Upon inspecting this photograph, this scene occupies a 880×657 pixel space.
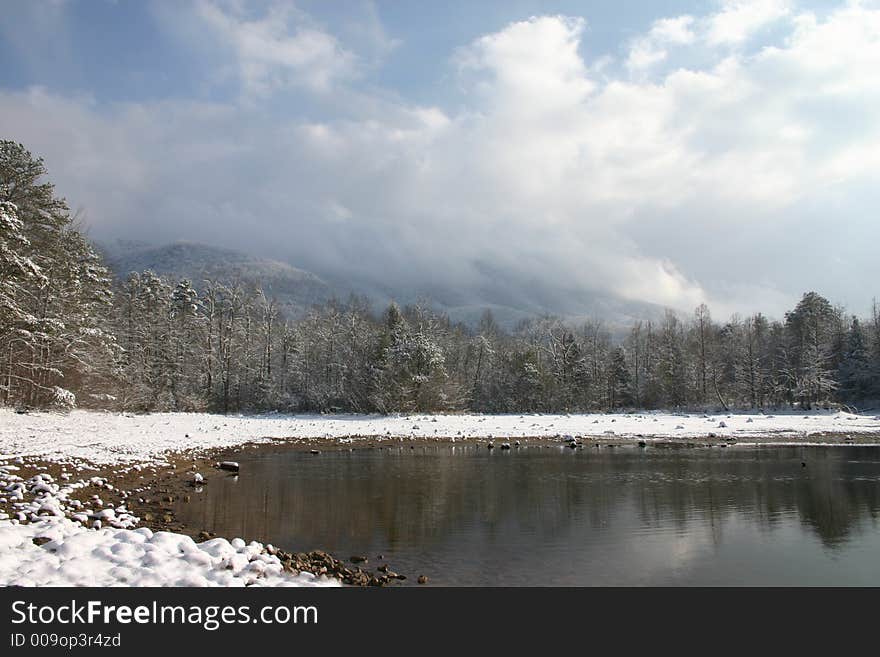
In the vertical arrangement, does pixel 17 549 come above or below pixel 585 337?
below

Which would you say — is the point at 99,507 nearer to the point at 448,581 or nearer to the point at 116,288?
the point at 448,581

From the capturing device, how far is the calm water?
1131cm

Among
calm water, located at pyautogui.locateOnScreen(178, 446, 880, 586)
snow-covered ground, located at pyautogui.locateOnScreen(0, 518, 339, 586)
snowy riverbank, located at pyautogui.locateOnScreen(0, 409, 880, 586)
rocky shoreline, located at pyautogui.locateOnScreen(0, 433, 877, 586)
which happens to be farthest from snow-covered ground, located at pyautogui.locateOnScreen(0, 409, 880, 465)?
snow-covered ground, located at pyautogui.locateOnScreen(0, 518, 339, 586)

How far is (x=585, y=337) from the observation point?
104 m

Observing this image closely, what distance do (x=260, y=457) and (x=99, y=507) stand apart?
16.3 meters

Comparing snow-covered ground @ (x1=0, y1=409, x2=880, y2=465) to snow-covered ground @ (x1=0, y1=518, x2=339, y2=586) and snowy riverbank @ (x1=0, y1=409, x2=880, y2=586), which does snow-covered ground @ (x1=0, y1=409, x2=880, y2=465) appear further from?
snow-covered ground @ (x1=0, y1=518, x2=339, y2=586)

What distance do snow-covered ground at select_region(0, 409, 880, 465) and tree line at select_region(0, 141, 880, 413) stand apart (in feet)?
10.5

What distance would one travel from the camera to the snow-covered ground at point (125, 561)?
8.02m

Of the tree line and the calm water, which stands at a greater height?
the tree line

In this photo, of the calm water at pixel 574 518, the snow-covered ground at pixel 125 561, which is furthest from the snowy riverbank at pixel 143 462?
the calm water at pixel 574 518

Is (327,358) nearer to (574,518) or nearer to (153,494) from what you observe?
(153,494)

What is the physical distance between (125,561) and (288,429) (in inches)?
1440
